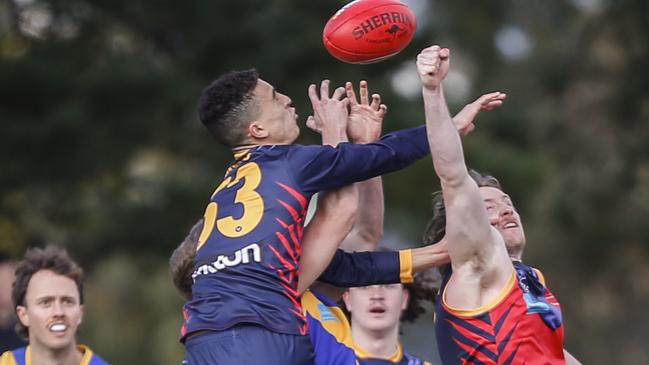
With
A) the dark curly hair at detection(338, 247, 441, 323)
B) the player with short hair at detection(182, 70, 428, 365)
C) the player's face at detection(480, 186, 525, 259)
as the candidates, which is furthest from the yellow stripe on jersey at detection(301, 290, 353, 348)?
the dark curly hair at detection(338, 247, 441, 323)

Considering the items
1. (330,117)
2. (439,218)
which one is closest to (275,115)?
(330,117)

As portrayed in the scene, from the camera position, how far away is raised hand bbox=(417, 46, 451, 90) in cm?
586

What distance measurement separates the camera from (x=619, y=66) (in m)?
21.5

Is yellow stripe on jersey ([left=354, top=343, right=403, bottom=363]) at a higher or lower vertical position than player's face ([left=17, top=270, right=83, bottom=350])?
lower

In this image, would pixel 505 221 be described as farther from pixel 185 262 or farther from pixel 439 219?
pixel 185 262

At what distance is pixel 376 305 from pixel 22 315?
2.07 meters

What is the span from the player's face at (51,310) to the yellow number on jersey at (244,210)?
1.54 meters

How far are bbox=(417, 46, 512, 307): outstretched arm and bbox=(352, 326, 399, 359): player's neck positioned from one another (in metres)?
1.96

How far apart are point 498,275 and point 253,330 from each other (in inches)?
46.7

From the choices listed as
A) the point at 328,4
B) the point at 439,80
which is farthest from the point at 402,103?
the point at 439,80

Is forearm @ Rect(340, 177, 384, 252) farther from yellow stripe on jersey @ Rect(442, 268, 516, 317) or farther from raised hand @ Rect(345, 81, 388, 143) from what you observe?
yellow stripe on jersey @ Rect(442, 268, 516, 317)

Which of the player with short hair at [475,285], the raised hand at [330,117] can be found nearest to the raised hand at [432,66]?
the player with short hair at [475,285]

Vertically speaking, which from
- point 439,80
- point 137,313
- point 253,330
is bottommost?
point 253,330

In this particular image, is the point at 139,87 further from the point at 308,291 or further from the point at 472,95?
the point at 308,291
